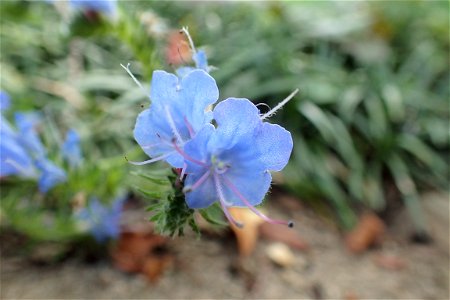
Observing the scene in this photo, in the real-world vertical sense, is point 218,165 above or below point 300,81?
above

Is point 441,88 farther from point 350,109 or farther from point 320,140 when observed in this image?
point 320,140

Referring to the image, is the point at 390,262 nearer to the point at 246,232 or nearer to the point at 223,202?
the point at 246,232

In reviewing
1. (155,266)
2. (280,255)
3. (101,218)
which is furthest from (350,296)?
(101,218)

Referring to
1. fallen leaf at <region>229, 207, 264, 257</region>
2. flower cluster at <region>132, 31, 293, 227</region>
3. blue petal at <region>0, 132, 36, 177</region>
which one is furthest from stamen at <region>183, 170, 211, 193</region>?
fallen leaf at <region>229, 207, 264, 257</region>

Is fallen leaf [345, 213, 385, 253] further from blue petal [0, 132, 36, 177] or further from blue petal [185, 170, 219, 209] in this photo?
blue petal [185, 170, 219, 209]

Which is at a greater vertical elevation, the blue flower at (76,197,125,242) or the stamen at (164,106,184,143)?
the stamen at (164,106,184,143)

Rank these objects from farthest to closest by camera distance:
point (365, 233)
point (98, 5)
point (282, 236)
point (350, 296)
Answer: point (365, 233) < point (282, 236) < point (350, 296) < point (98, 5)
